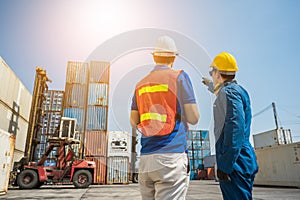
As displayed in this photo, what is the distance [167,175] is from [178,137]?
0.80ft

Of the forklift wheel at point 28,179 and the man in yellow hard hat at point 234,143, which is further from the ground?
the man in yellow hard hat at point 234,143

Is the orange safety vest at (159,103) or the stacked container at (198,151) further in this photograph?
the stacked container at (198,151)

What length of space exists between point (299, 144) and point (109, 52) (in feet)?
42.1

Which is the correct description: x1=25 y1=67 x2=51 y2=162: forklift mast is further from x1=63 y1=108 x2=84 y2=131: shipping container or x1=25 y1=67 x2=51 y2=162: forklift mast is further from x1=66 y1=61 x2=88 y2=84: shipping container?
x1=66 y1=61 x2=88 y2=84: shipping container

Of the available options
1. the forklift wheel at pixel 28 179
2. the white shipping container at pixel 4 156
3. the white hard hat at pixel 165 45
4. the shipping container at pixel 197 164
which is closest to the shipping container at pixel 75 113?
the forklift wheel at pixel 28 179

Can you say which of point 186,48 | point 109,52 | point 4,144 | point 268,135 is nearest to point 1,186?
point 4,144

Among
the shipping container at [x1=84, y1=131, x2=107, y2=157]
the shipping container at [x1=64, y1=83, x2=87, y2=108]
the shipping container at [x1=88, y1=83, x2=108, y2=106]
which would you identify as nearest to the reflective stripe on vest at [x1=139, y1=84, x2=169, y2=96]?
the shipping container at [x1=84, y1=131, x2=107, y2=157]

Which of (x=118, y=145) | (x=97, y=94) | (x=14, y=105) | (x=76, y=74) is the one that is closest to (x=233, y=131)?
(x=14, y=105)

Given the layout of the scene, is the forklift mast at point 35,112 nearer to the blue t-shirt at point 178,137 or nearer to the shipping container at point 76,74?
the shipping container at point 76,74

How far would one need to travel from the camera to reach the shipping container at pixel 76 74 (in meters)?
22.5

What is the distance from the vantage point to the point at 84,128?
20406 millimetres

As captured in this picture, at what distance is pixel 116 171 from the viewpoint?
19438mm

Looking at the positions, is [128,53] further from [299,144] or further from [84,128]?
[84,128]

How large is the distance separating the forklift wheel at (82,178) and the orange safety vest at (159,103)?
39.9ft
